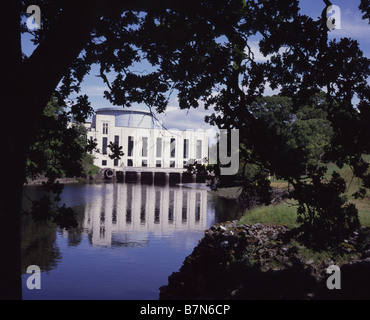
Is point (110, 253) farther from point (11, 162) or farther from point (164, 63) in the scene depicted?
point (11, 162)

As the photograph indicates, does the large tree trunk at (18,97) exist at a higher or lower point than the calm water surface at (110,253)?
higher

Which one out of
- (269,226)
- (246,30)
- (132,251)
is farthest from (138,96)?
(132,251)

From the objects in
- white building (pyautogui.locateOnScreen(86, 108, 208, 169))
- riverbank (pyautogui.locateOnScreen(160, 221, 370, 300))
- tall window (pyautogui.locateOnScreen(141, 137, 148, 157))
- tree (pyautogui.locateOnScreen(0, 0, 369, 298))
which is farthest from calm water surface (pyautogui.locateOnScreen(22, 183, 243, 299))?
tall window (pyautogui.locateOnScreen(141, 137, 148, 157))

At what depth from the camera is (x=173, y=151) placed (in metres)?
119

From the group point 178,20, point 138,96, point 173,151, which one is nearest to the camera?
point 178,20

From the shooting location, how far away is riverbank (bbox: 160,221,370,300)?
10.7m

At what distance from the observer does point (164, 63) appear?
34.4 feet

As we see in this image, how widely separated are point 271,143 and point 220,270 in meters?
9.49

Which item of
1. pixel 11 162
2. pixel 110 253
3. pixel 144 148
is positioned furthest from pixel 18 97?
pixel 144 148

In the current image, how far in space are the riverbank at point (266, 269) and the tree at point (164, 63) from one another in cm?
377

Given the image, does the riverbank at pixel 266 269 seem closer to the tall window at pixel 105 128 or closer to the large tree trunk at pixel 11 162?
the large tree trunk at pixel 11 162

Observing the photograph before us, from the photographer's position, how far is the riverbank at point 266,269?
10.7 meters

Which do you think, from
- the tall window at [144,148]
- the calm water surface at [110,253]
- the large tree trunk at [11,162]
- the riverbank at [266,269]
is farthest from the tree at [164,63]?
Result: the tall window at [144,148]

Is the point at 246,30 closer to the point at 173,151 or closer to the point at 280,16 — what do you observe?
the point at 280,16
